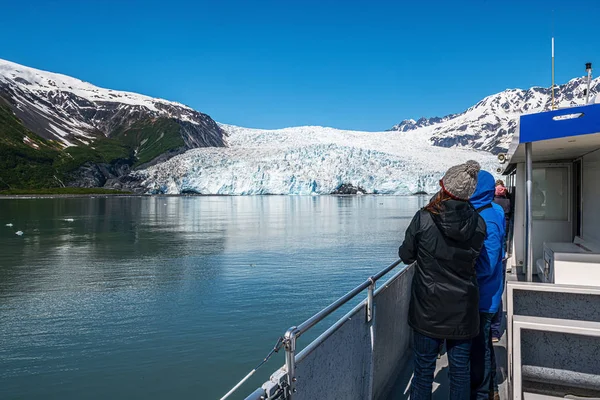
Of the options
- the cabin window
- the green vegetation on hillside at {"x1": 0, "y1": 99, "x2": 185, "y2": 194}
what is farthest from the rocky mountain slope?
the cabin window

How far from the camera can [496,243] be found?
3.28 meters

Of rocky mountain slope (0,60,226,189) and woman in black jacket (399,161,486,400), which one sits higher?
rocky mountain slope (0,60,226,189)

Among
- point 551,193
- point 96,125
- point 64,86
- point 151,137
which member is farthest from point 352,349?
point 64,86

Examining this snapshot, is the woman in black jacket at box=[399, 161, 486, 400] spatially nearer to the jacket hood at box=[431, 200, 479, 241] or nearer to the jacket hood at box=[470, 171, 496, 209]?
the jacket hood at box=[431, 200, 479, 241]

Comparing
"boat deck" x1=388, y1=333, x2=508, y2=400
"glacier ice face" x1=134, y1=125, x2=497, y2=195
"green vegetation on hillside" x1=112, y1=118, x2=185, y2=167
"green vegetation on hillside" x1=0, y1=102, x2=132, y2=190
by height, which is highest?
"green vegetation on hillside" x1=112, y1=118, x2=185, y2=167

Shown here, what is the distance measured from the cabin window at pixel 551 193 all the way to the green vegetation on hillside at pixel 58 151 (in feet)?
319

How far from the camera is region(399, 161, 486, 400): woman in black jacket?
288 cm

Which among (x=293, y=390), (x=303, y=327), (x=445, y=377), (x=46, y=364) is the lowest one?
(x=46, y=364)

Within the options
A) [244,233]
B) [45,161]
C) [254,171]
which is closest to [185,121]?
[45,161]

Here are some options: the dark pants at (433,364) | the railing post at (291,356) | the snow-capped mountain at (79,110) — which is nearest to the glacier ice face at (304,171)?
the snow-capped mountain at (79,110)

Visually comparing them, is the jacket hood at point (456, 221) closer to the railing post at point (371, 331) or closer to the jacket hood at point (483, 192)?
the jacket hood at point (483, 192)

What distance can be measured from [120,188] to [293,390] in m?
98.6

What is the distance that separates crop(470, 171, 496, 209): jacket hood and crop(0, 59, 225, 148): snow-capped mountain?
114547 mm

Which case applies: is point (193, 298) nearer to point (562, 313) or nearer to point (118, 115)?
point (562, 313)
